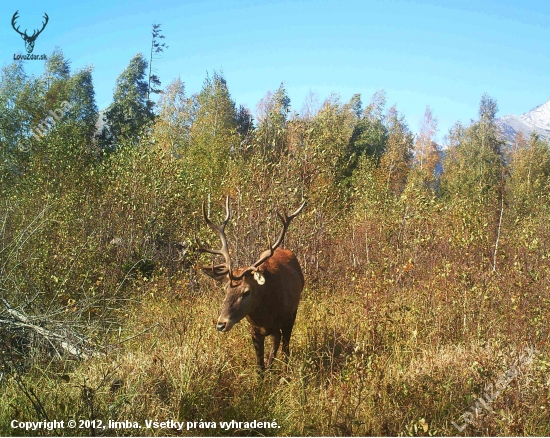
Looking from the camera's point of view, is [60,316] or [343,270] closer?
[60,316]

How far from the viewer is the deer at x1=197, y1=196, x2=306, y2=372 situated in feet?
18.1

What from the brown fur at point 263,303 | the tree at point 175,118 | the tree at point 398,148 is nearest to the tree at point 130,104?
the tree at point 175,118

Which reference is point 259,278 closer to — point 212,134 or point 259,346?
point 259,346

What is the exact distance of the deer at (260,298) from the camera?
18.1 ft

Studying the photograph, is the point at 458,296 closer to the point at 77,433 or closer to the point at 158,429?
the point at 158,429

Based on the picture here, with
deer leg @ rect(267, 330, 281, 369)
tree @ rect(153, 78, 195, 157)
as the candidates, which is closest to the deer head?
deer leg @ rect(267, 330, 281, 369)

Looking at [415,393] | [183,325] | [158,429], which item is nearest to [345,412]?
[415,393]

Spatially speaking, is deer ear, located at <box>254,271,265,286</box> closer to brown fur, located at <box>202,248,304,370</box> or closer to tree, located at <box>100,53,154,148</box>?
brown fur, located at <box>202,248,304,370</box>

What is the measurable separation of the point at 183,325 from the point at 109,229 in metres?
5.28

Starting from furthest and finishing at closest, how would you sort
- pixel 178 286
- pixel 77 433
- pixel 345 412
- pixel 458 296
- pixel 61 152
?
pixel 61 152, pixel 178 286, pixel 458 296, pixel 345 412, pixel 77 433

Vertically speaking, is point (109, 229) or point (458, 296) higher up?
point (109, 229)

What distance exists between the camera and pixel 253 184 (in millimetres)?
10648

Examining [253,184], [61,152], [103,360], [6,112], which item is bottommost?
[103,360]

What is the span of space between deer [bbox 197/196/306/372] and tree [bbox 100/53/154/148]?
98.9ft
